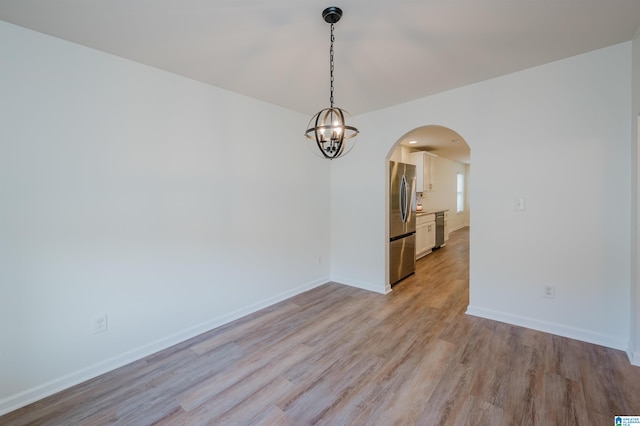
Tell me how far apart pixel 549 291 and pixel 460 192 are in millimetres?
8342

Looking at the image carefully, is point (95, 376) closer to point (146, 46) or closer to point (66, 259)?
point (66, 259)

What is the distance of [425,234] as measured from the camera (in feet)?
19.9

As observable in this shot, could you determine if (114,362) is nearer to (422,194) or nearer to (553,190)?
(553,190)

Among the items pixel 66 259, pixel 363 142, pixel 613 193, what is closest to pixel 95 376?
pixel 66 259

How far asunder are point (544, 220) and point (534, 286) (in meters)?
0.69

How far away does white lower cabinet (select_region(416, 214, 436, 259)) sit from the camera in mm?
5738

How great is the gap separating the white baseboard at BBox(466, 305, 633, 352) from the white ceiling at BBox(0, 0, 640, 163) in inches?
101

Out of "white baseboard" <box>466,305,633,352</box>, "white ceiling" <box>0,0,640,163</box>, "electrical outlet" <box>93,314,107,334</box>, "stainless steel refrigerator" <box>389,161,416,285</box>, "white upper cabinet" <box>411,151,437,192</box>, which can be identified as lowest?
"white baseboard" <box>466,305,633,352</box>

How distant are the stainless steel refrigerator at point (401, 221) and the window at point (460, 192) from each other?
620 centimetres

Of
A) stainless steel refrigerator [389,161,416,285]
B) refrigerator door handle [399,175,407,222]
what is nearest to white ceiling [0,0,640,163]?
stainless steel refrigerator [389,161,416,285]

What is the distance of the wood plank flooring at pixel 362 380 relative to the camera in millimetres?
1716

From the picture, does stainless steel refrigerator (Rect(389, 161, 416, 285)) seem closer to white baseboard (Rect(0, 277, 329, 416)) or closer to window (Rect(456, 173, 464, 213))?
white baseboard (Rect(0, 277, 329, 416))

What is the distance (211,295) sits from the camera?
292cm

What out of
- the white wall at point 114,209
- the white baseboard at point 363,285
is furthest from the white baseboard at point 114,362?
the white baseboard at point 363,285
